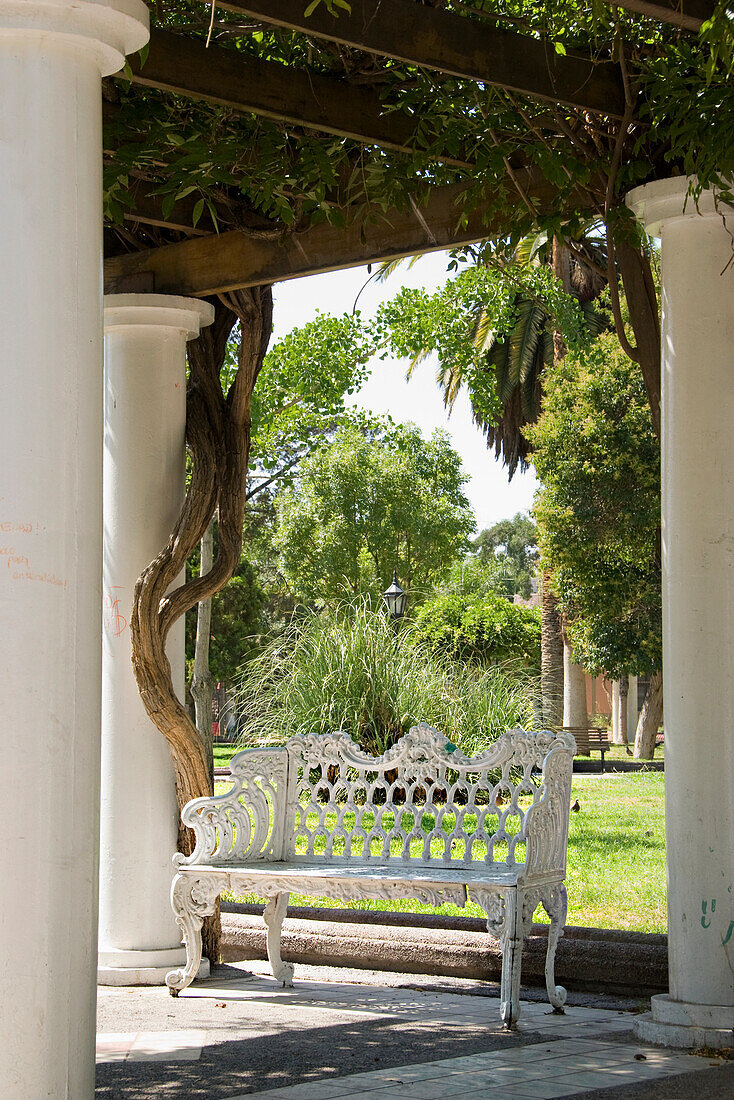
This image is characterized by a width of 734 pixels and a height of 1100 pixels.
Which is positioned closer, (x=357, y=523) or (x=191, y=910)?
(x=191, y=910)

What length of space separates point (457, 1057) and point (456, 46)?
3455 millimetres

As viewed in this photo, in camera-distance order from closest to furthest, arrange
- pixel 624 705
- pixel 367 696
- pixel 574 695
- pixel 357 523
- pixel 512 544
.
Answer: pixel 367 696 → pixel 357 523 → pixel 574 695 → pixel 624 705 → pixel 512 544

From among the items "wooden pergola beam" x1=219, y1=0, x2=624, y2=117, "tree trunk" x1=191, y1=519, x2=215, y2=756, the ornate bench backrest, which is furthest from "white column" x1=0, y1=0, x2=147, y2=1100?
"tree trunk" x1=191, y1=519, x2=215, y2=756

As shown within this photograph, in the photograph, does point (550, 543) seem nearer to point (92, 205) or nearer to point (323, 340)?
point (323, 340)

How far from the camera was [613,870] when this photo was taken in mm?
8758

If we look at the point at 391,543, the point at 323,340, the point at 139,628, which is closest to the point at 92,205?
the point at 139,628

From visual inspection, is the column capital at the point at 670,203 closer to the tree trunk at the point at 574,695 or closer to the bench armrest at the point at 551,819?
the bench armrest at the point at 551,819

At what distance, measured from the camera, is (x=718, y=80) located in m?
4.43

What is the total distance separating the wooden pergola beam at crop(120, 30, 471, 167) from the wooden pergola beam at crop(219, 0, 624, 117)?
1.89 feet

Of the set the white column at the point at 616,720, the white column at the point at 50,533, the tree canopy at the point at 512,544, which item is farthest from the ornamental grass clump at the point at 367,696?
the tree canopy at the point at 512,544

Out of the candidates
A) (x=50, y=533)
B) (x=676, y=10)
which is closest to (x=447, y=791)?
(x=50, y=533)

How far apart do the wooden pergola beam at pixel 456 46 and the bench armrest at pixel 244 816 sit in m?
3.08

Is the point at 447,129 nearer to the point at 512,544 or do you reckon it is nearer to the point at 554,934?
the point at 554,934

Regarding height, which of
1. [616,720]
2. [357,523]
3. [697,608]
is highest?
[357,523]
